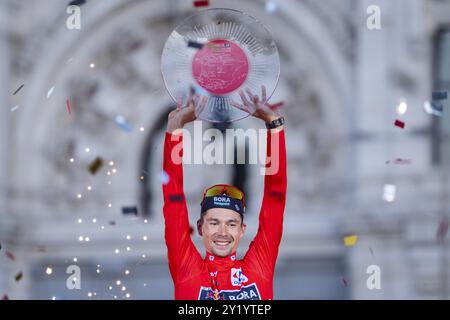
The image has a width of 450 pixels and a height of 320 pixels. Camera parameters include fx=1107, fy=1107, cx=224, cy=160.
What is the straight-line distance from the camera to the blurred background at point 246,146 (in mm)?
6188

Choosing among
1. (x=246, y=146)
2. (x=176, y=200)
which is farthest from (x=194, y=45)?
(x=246, y=146)

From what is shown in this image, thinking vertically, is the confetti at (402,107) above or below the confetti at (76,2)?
below

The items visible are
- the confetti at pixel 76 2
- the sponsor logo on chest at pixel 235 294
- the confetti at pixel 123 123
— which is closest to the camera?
the sponsor logo on chest at pixel 235 294

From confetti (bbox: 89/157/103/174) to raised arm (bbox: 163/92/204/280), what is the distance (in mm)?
3206

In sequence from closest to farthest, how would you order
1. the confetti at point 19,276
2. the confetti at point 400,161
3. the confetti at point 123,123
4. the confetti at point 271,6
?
1. the confetti at point 400,161
2. the confetti at point 19,276
3. the confetti at point 271,6
4. the confetti at point 123,123

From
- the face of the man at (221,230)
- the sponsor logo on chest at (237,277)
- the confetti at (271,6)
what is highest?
the confetti at (271,6)

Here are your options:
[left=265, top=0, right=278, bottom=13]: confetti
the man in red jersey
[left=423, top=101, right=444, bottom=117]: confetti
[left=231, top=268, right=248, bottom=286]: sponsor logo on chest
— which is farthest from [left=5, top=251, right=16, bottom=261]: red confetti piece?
[left=231, top=268, right=248, bottom=286]: sponsor logo on chest

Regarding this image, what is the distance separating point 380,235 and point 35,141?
218 cm

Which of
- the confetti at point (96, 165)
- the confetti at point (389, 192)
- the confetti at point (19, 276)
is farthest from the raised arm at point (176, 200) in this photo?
the confetti at point (19, 276)

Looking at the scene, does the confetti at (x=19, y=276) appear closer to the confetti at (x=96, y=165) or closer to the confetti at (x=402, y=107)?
the confetti at (x=96, y=165)

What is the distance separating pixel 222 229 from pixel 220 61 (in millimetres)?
492

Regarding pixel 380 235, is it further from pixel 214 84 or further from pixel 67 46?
pixel 214 84

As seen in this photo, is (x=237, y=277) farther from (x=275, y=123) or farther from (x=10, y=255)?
(x=10, y=255)

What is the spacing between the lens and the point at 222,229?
3.21 m
